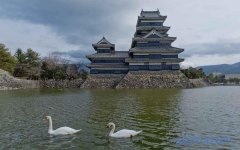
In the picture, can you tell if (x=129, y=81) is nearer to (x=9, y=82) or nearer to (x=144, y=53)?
(x=144, y=53)

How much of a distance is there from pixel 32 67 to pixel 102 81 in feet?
53.9

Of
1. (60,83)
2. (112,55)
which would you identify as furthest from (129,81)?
(60,83)

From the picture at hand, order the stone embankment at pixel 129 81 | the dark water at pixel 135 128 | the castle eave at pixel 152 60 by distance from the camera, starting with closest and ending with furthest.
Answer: the dark water at pixel 135 128 → the stone embankment at pixel 129 81 → the castle eave at pixel 152 60

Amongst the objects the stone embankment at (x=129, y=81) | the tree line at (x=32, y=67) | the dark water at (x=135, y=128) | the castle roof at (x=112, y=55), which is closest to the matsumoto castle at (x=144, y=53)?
the castle roof at (x=112, y=55)

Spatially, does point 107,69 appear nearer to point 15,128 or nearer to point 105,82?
point 105,82

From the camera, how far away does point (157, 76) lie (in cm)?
6147

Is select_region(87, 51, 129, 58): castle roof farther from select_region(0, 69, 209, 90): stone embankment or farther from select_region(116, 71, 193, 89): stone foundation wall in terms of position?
select_region(116, 71, 193, 89): stone foundation wall

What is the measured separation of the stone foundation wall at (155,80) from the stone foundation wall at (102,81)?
308 cm

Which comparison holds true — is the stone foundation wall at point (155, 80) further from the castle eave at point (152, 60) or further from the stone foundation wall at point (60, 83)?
the stone foundation wall at point (60, 83)

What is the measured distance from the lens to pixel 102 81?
6400cm

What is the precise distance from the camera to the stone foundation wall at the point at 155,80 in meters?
59.3

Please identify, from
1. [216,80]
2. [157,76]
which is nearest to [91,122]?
[157,76]

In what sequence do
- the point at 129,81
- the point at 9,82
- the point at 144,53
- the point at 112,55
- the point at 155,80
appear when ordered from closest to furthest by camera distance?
the point at 9,82
the point at 155,80
the point at 129,81
the point at 144,53
the point at 112,55

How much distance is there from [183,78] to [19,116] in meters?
43.5
